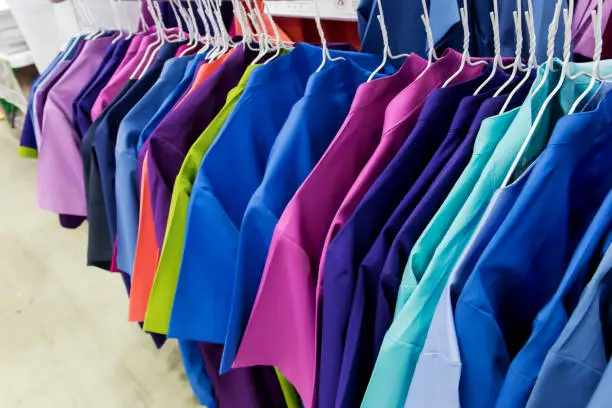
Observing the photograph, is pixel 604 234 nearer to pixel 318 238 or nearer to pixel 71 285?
pixel 318 238

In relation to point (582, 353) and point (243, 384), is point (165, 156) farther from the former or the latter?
point (582, 353)

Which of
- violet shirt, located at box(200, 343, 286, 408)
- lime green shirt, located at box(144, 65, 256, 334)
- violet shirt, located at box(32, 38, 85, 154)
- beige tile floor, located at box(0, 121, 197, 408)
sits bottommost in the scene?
beige tile floor, located at box(0, 121, 197, 408)

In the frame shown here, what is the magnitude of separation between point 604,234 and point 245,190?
0.48 metres

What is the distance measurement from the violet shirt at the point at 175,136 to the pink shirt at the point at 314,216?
0.25 metres

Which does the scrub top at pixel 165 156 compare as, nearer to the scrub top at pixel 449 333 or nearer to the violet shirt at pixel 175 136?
the violet shirt at pixel 175 136

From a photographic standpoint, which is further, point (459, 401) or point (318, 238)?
point (318, 238)

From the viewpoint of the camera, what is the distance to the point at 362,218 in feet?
1.77

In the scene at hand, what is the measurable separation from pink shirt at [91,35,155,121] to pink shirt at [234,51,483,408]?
56 cm

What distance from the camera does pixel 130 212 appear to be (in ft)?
2.75

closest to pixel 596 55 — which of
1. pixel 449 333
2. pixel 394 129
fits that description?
pixel 394 129

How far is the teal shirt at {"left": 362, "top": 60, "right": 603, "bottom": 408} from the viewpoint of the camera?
1.55ft

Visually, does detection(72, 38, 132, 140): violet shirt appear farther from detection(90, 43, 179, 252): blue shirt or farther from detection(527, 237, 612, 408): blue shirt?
detection(527, 237, 612, 408): blue shirt

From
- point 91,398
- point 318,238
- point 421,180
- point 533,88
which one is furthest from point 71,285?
point 533,88

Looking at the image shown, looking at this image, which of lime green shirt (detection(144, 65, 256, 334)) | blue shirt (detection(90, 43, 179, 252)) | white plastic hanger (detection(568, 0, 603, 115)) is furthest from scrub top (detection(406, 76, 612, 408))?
blue shirt (detection(90, 43, 179, 252))
